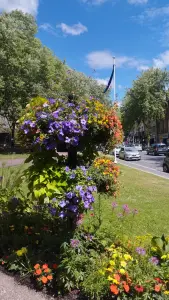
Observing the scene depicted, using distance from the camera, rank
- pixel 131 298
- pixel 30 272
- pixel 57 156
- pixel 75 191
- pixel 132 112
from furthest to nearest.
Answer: pixel 132 112 → pixel 57 156 → pixel 30 272 → pixel 75 191 → pixel 131 298

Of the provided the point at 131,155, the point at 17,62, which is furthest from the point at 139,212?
the point at 131,155

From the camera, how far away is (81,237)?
12.6ft

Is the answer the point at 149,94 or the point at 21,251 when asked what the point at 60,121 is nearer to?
the point at 21,251

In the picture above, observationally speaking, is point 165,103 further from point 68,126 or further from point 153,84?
point 68,126

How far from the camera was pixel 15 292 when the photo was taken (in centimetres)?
319

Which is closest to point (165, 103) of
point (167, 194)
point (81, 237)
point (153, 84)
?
point (153, 84)

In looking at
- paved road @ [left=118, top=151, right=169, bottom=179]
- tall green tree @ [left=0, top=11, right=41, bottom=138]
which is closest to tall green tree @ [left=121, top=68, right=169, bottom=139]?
paved road @ [left=118, top=151, right=169, bottom=179]

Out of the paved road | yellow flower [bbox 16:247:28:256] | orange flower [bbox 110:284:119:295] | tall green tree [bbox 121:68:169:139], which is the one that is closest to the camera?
orange flower [bbox 110:284:119:295]

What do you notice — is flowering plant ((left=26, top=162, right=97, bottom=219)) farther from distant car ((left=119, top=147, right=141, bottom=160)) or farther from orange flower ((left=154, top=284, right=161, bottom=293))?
distant car ((left=119, top=147, right=141, bottom=160))

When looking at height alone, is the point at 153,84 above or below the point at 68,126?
above

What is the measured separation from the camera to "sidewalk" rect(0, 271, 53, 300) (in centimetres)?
311

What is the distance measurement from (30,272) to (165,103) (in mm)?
58888

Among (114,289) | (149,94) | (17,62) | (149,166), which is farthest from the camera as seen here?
(149,94)

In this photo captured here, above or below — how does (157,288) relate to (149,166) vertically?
above
